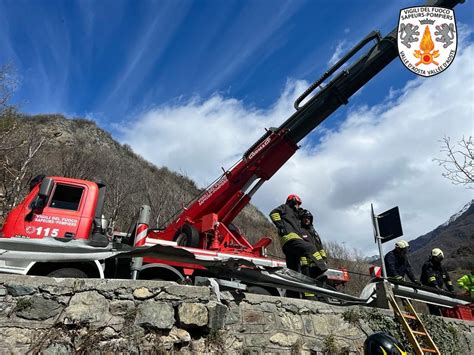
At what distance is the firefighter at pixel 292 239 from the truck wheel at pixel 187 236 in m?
1.84

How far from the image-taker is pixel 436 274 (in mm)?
8727

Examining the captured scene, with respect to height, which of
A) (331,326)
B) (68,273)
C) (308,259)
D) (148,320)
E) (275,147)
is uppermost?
(275,147)

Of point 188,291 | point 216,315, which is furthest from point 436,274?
point 188,291

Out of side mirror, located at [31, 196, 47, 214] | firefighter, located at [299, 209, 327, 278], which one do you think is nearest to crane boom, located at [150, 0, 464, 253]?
firefighter, located at [299, 209, 327, 278]

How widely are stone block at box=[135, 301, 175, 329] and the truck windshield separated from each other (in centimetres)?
300

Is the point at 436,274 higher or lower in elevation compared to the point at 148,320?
higher

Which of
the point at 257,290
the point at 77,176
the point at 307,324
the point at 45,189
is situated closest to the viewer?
the point at 307,324

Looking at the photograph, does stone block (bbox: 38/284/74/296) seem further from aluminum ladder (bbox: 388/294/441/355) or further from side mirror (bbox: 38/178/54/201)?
aluminum ladder (bbox: 388/294/441/355)

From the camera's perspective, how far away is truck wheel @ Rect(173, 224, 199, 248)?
7.86 meters

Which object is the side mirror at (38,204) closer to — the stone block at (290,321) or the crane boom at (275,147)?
the crane boom at (275,147)

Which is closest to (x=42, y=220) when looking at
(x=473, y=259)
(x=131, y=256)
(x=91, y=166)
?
(x=131, y=256)

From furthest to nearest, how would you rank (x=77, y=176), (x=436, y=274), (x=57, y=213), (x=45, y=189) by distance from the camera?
(x=77, y=176), (x=436, y=274), (x=57, y=213), (x=45, y=189)

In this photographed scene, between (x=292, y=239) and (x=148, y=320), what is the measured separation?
3.39 m

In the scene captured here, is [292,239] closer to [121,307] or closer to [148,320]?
[148,320]
